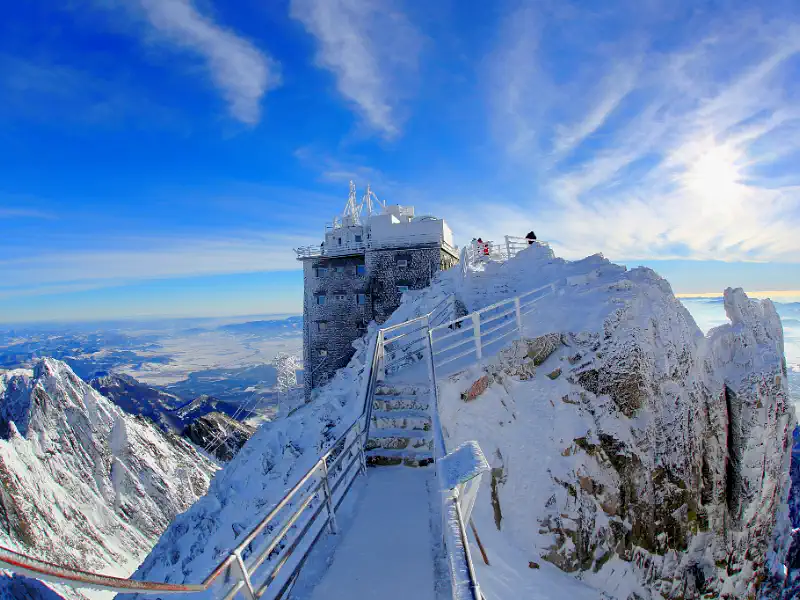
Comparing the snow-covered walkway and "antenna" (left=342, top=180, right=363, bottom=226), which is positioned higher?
"antenna" (left=342, top=180, right=363, bottom=226)

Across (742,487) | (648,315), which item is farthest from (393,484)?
(742,487)

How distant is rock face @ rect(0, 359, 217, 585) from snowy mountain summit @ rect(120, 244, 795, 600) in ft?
93.2

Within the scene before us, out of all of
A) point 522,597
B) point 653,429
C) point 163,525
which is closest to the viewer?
point 522,597

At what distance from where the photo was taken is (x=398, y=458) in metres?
7.31

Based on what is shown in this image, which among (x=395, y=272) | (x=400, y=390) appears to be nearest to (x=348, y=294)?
(x=395, y=272)

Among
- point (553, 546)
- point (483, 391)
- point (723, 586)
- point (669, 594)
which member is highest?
point (483, 391)

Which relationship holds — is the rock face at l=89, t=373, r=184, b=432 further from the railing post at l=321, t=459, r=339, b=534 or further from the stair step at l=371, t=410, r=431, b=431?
the railing post at l=321, t=459, r=339, b=534

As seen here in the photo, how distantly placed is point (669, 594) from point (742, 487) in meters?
4.56

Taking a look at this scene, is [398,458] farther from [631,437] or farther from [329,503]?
[631,437]

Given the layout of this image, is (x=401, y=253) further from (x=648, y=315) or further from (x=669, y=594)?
(x=669, y=594)

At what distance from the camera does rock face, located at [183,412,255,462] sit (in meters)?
59.2

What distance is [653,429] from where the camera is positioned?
10266 millimetres

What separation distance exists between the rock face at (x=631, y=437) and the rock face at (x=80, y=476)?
128 ft

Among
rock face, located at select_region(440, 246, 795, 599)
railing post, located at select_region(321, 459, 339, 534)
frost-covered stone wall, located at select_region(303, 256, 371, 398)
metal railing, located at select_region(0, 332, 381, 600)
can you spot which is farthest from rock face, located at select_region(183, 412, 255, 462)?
railing post, located at select_region(321, 459, 339, 534)
